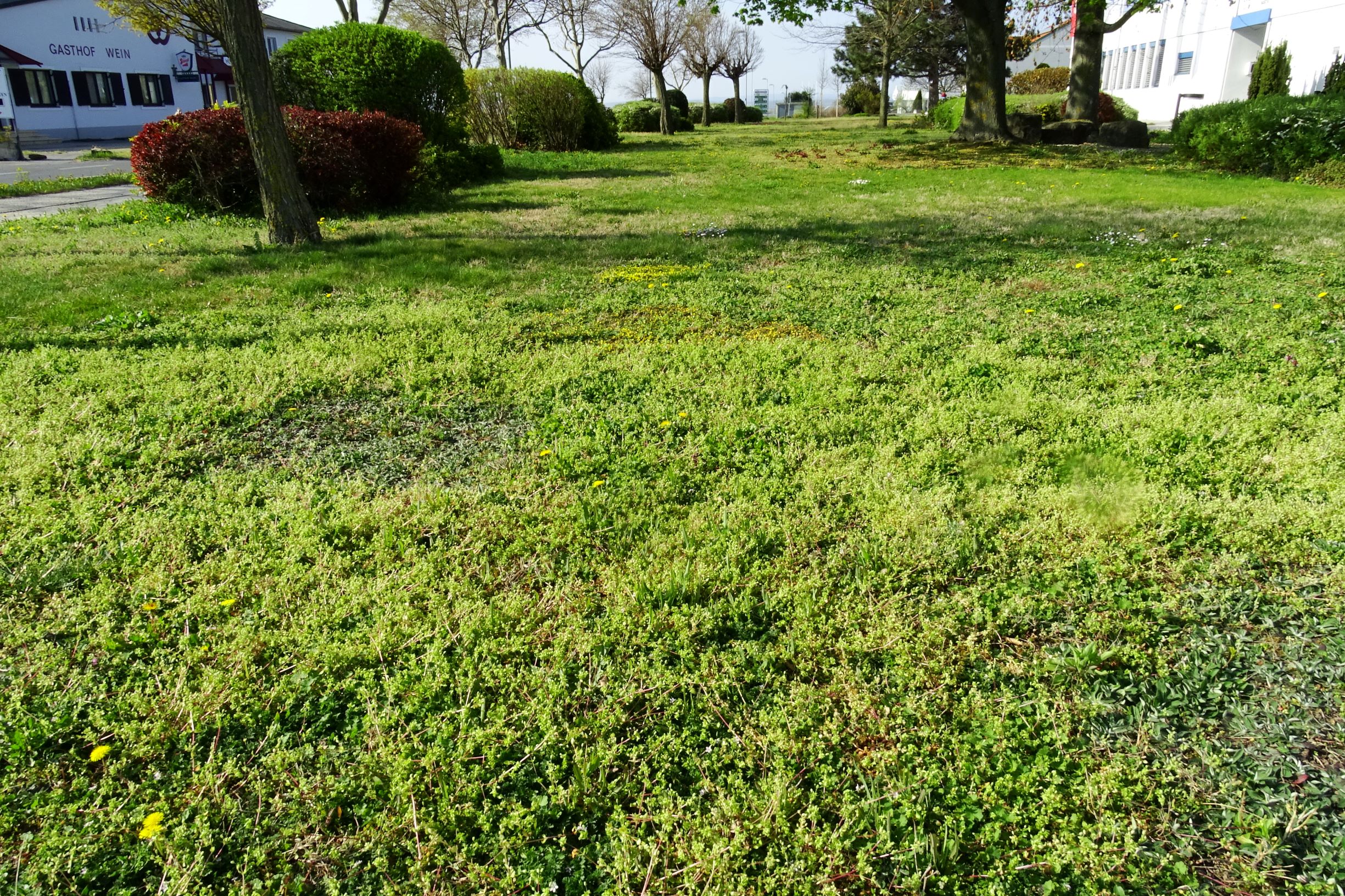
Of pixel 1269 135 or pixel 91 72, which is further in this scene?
pixel 91 72

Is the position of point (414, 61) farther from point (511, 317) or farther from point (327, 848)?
point (327, 848)

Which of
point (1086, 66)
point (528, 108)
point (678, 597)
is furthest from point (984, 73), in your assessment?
point (678, 597)

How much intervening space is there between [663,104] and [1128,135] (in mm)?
18885

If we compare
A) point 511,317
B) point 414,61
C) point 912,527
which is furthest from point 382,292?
point 414,61

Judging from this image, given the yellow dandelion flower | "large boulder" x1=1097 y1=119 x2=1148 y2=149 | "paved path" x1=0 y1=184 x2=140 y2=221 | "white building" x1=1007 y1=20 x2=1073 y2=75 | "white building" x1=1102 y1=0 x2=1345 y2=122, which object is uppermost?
"white building" x1=1007 y1=20 x2=1073 y2=75

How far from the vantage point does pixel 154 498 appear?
132 inches

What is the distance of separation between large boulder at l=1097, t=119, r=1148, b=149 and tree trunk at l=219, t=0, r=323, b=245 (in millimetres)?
21206

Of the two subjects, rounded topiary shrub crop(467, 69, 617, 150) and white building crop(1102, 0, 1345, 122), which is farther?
white building crop(1102, 0, 1345, 122)

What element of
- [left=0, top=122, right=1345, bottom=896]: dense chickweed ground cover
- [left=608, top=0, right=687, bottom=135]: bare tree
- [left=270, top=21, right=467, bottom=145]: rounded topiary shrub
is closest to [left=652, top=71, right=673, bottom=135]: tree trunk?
[left=608, top=0, right=687, bottom=135]: bare tree

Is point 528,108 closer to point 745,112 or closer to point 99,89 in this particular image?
point 99,89

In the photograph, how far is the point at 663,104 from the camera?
33.0m

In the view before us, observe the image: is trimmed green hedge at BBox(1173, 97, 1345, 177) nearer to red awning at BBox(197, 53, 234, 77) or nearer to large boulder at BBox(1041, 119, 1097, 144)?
large boulder at BBox(1041, 119, 1097, 144)

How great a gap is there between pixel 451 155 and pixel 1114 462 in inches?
524

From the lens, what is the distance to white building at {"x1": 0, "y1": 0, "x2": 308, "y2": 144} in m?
32.8
